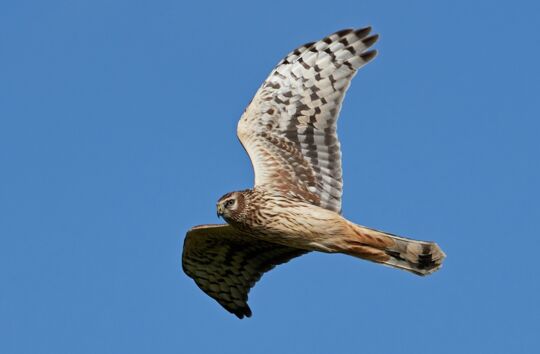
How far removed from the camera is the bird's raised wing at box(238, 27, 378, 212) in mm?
11422

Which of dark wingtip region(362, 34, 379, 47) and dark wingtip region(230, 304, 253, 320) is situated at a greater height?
dark wingtip region(362, 34, 379, 47)

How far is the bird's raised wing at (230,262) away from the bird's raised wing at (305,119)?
0.83 meters

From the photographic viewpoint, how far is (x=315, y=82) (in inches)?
465

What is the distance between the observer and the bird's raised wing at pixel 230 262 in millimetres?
11812

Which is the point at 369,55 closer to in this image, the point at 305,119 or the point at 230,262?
the point at 305,119

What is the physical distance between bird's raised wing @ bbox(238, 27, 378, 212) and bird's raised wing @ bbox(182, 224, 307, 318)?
0.83 metres

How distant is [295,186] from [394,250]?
4.43 feet

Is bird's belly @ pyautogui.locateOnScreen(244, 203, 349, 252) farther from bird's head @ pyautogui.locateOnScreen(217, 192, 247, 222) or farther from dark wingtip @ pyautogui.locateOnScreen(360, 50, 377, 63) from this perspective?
dark wingtip @ pyautogui.locateOnScreen(360, 50, 377, 63)

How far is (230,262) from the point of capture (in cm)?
1212

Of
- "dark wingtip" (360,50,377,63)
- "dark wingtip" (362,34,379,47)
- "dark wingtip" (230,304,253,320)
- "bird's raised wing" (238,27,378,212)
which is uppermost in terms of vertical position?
"dark wingtip" (362,34,379,47)

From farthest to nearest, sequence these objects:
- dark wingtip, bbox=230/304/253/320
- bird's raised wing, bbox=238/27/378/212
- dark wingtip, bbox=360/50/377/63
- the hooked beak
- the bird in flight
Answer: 1. dark wingtip, bbox=230/304/253/320
2. dark wingtip, bbox=360/50/377/63
3. bird's raised wing, bbox=238/27/378/212
4. the bird in flight
5. the hooked beak

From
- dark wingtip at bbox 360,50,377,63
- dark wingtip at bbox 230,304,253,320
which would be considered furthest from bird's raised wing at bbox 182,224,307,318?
dark wingtip at bbox 360,50,377,63

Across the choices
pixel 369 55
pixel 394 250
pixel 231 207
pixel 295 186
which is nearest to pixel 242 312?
pixel 295 186

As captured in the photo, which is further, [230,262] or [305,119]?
[230,262]
